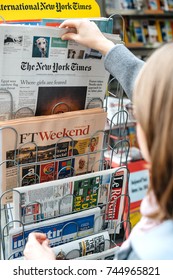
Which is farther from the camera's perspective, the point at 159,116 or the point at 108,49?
the point at 108,49

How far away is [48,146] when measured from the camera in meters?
0.86

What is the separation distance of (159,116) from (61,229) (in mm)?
411

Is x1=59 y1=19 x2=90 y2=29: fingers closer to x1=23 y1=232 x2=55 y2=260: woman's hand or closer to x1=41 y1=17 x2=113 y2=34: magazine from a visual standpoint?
x1=41 y1=17 x2=113 y2=34: magazine

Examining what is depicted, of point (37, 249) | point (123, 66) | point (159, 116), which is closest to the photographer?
point (159, 116)

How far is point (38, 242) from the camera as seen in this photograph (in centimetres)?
79

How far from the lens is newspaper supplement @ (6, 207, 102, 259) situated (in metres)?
0.82

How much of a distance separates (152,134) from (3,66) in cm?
35

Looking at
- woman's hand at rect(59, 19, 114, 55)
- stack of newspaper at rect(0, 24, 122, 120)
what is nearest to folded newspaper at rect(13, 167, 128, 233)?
stack of newspaper at rect(0, 24, 122, 120)

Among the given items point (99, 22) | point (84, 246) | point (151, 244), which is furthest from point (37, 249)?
point (99, 22)

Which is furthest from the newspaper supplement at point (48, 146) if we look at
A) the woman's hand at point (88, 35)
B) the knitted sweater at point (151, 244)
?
the knitted sweater at point (151, 244)

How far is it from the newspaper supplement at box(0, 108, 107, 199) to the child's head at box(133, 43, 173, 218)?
0.29m

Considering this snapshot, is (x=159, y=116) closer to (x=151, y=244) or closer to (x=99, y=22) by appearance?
(x=151, y=244)

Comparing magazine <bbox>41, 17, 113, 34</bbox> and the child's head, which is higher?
magazine <bbox>41, 17, 113, 34</bbox>

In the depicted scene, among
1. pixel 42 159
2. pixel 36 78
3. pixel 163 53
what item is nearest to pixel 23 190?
pixel 42 159
